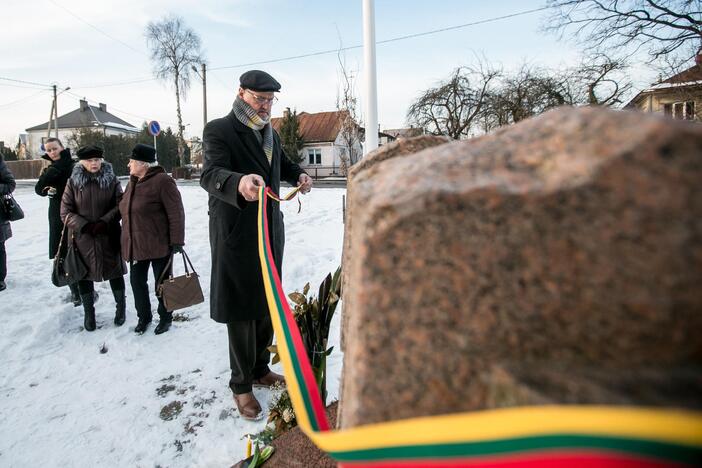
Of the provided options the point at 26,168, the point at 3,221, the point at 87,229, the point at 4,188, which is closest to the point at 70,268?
the point at 87,229

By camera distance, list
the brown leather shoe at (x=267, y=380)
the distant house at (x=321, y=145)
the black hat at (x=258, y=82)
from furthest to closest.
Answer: the distant house at (x=321, y=145) < the brown leather shoe at (x=267, y=380) < the black hat at (x=258, y=82)

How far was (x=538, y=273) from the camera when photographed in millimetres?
603

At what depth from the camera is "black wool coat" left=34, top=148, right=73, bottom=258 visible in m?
4.79

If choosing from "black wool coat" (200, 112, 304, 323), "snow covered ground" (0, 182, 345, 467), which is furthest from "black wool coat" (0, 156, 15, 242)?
"black wool coat" (200, 112, 304, 323)

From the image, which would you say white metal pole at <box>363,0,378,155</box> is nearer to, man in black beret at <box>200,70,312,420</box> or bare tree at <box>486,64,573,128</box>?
man in black beret at <box>200,70,312,420</box>

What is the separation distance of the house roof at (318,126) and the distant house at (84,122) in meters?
18.6

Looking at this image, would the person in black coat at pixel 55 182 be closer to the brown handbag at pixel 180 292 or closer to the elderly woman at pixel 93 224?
the elderly woman at pixel 93 224

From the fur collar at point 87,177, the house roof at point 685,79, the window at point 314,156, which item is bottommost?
the fur collar at point 87,177

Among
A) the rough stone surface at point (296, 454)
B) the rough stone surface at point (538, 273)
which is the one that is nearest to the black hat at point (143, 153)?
the rough stone surface at point (296, 454)

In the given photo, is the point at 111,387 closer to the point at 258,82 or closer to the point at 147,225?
the point at 147,225

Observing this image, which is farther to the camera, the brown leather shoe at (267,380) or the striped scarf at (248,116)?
the brown leather shoe at (267,380)

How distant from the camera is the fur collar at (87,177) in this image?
4.30m

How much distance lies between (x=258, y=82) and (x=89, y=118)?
54014 millimetres

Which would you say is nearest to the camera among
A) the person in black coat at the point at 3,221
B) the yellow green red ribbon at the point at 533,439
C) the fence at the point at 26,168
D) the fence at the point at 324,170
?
the yellow green red ribbon at the point at 533,439
